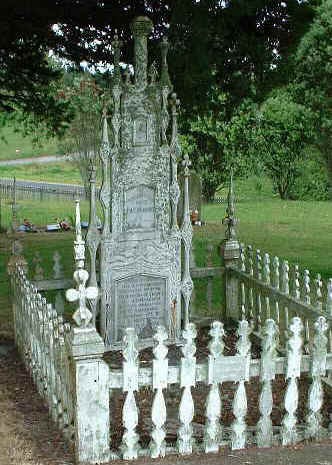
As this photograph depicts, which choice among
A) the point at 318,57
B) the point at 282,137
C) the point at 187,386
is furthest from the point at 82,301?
the point at 282,137

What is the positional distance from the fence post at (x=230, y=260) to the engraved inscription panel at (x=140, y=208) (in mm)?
1430

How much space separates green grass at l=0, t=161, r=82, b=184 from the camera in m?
43.4

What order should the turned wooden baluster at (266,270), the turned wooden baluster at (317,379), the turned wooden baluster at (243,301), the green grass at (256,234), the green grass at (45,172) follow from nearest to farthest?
the turned wooden baluster at (317,379) → the turned wooden baluster at (266,270) → the turned wooden baluster at (243,301) → the green grass at (256,234) → the green grass at (45,172)

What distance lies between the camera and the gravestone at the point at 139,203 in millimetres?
7508

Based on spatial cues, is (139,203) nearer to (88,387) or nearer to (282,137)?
(88,387)

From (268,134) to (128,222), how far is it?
80.8 ft

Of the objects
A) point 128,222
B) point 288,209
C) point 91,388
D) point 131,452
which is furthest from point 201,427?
point 288,209

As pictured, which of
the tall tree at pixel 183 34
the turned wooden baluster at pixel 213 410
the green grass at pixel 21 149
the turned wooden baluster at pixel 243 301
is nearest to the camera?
the turned wooden baluster at pixel 213 410

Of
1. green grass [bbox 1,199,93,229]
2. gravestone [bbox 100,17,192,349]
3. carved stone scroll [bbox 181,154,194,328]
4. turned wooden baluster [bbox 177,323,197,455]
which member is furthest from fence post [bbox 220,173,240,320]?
green grass [bbox 1,199,93,229]

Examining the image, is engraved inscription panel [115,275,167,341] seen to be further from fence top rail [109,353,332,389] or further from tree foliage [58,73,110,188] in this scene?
tree foliage [58,73,110,188]

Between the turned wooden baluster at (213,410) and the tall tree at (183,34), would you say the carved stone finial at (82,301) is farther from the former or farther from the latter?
the tall tree at (183,34)

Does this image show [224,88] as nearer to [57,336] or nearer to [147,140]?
[147,140]

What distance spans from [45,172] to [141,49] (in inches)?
1563

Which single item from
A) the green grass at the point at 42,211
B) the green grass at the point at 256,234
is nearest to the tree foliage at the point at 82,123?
the green grass at the point at 42,211
